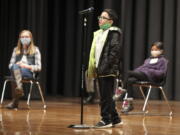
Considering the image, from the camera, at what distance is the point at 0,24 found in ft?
32.0

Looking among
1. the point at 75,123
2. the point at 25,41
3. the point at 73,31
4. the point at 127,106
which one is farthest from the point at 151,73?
the point at 73,31

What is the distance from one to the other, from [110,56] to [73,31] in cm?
616

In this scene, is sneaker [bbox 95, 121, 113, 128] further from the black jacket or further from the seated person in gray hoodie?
the seated person in gray hoodie

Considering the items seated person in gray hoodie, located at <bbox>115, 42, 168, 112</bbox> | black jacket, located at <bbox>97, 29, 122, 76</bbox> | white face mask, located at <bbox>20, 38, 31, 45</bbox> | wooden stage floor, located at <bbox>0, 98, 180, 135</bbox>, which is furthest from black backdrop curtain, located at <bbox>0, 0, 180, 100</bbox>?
black jacket, located at <bbox>97, 29, 122, 76</bbox>

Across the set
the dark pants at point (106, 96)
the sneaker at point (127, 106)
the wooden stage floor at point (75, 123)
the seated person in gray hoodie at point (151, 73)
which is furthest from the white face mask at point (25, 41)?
the dark pants at point (106, 96)

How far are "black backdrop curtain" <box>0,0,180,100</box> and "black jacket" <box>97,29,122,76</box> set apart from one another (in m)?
3.95

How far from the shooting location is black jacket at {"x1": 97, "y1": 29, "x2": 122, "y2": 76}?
4.43 metres

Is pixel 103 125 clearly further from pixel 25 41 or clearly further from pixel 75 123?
→ pixel 25 41

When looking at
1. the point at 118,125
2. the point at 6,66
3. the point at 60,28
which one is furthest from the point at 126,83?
the point at 60,28

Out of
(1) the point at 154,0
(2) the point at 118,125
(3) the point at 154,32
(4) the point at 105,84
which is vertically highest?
(1) the point at 154,0

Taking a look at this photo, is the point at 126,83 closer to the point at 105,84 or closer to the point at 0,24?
the point at 105,84

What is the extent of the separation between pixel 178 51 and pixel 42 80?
2775 millimetres

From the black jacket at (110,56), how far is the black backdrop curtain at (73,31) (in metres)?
3.95

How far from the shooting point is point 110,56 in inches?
175
